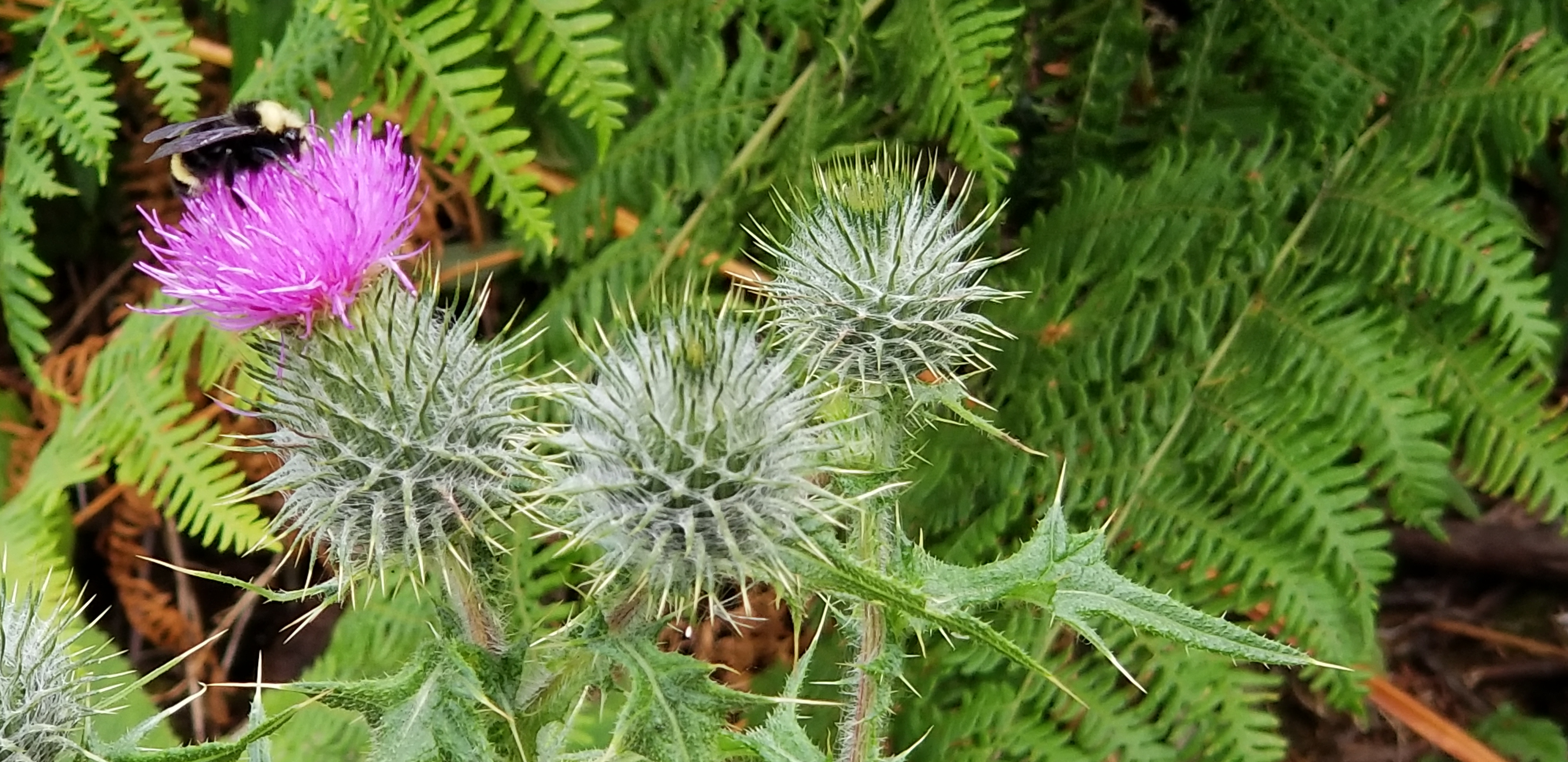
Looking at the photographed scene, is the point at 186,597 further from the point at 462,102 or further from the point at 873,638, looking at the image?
the point at 873,638

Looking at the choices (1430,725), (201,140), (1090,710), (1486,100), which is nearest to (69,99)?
(201,140)

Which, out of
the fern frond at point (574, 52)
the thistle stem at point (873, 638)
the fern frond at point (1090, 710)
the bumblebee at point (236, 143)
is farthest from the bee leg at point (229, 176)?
the fern frond at point (1090, 710)

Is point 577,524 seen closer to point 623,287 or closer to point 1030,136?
point 623,287

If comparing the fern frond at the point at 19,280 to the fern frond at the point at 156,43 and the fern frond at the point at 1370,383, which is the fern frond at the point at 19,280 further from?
→ the fern frond at the point at 1370,383

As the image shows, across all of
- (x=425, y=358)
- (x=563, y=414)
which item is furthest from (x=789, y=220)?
(x=425, y=358)

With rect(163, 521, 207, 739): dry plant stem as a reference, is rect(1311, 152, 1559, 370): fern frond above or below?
above

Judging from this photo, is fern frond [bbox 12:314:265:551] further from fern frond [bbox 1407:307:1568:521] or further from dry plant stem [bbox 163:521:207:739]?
fern frond [bbox 1407:307:1568:521]

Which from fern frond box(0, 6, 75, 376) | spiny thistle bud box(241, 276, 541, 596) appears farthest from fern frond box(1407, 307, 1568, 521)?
fern frond box(0, 6, 75, 376)
